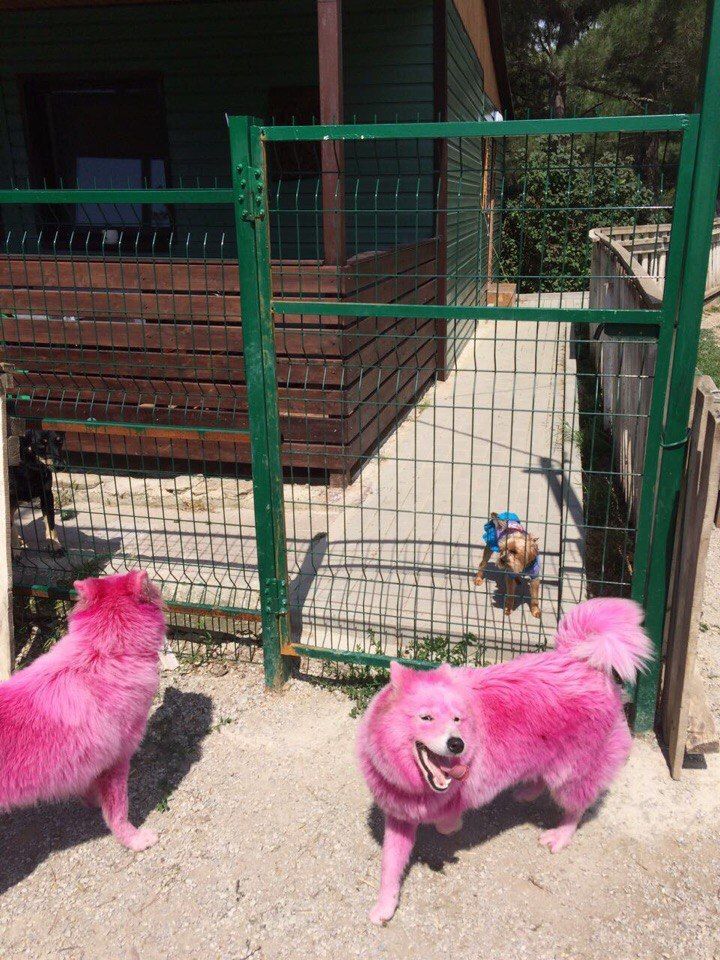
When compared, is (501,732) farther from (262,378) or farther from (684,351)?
(262,378)

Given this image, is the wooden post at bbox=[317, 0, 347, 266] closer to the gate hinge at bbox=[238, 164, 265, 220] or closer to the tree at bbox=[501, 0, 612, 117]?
the gate hinge at bbox=[238, 164, 265, 220]

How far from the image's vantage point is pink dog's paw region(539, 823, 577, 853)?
115 inches

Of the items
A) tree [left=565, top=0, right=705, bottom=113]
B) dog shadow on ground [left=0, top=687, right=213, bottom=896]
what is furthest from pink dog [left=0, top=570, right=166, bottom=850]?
tree [left=565, top=0, right=705, bottom=113]

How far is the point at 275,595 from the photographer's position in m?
3.78

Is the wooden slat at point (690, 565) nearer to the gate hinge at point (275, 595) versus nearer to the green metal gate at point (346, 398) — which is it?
the green metal gate at point (346, 398)

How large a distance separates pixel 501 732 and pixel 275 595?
1506 millimetres

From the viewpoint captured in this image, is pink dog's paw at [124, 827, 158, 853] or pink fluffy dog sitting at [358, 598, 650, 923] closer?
pink fluffy dog sitting at [358, 598, 650, 923]

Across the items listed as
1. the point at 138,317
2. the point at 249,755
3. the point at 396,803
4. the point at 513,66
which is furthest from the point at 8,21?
the point at 513,66

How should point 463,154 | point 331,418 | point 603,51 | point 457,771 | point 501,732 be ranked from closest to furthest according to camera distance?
point 457,771 → point 501,732 → point 331,418 → point 463,154 → point 603,51

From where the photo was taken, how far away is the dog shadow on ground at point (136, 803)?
3.01 metres

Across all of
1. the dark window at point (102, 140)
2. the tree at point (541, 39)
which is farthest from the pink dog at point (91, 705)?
the tree at point (541, 39)

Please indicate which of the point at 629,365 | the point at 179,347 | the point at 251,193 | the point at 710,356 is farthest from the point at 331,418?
the point at 710,356

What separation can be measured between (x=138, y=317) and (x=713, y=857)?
5738 mm

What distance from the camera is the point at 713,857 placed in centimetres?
286
